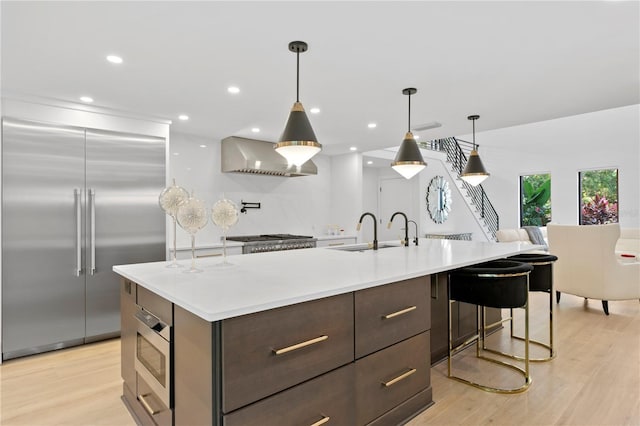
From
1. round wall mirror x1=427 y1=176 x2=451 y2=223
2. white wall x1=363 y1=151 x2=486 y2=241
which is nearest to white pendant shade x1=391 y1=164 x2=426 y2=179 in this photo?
white wall x1=363 y1=151 x2=486 y2=241

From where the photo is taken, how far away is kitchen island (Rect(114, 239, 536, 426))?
1355mm


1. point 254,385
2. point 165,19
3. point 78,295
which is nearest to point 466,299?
point 254,385

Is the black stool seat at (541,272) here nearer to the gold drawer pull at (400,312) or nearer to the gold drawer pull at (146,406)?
the gold drawer pull at (400,312)

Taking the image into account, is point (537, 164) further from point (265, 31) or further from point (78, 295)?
point (78, 295)

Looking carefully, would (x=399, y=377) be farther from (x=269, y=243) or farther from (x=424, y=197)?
(x=424, y=197)

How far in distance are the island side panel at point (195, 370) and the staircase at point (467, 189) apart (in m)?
7.68

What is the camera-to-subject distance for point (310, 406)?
1.56 m

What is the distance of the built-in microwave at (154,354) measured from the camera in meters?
1.66

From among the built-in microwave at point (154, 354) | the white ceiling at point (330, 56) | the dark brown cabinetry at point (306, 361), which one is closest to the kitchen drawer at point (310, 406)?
the dark brown cabinetry at point (306, 361)

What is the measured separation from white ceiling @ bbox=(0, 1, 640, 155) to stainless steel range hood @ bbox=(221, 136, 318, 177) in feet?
3.07

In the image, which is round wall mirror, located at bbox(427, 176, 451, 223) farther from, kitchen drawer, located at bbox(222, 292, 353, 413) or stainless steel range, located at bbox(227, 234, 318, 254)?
kitchen drawer, located at bbox(222, 292, 353, 413)

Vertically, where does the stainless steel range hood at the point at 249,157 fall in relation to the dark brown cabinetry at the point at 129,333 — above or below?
above

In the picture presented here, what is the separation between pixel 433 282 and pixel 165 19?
8.30ft

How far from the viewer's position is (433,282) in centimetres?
282
